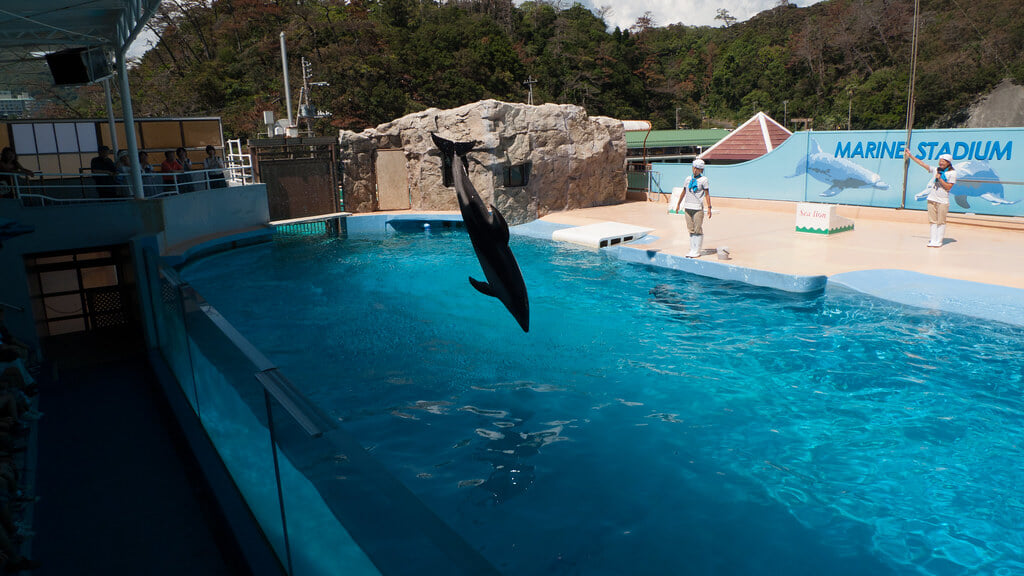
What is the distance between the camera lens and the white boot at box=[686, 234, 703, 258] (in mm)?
10967

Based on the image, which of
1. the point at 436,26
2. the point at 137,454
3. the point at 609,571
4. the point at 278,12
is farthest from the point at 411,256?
the point at 278,12

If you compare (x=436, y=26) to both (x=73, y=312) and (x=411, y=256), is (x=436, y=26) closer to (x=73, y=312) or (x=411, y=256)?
(x=411, y=256)

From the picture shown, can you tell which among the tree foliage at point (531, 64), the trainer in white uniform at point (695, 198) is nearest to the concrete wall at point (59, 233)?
the trainer in white uniform at point (695, 198)

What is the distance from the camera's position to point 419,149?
60.6 feet

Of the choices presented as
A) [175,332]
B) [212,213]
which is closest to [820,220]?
[175,332]

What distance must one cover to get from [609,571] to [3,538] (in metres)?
3.35

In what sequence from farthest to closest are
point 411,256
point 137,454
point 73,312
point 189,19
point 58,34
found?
point 189,19 < point 411,256 < point 58,34 < point 73,312 < point 137,454

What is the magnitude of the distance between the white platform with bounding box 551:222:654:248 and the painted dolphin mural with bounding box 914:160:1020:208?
5353 mm

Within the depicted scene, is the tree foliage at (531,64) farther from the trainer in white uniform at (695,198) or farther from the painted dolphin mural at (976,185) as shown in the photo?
the painted dolphin mural at (976,185)

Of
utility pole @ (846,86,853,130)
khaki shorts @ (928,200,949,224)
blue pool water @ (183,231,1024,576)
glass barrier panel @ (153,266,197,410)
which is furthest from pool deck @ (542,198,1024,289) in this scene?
utility pole @ (846,86,853,130)

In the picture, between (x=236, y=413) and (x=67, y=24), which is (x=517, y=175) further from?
(x=236, y=413)

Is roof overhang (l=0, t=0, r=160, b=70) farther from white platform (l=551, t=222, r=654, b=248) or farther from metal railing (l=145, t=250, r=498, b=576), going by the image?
white platform (l=551, t=222, r=654, b=248)

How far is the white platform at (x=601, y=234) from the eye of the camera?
13.2m

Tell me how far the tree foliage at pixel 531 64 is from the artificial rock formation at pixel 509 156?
14.9 m
